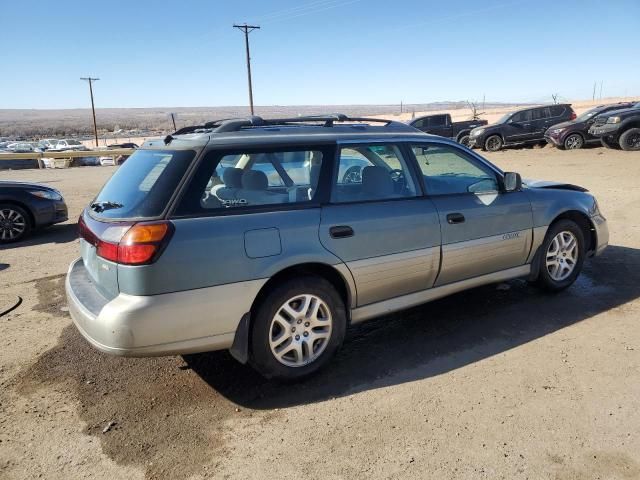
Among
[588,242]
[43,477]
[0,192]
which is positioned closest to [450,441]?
[43,477]

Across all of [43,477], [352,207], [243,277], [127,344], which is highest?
[352,207]

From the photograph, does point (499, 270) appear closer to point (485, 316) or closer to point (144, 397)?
point (485, 316)

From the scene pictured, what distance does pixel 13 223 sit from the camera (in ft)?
25.9

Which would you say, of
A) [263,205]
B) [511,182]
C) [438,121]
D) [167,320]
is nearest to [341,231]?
[263,205]

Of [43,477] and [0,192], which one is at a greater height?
[0,192]

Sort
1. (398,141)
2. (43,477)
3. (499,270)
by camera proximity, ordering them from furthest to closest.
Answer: (499,270), (398,141), (43,477)

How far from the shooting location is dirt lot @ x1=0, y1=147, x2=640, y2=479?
2.57m

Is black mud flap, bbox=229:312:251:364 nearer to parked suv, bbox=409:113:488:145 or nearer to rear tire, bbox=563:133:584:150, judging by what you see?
rear tire, bbox=563:133:584:150

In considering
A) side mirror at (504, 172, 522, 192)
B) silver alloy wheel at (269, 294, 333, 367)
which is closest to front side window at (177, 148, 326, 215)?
silver alloy wheel at (269, 294, 333, 367)

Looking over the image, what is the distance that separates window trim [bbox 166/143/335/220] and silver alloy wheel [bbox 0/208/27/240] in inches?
249

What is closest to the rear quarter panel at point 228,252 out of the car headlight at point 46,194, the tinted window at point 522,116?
the car headlight at point 46,194

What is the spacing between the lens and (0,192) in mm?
7781

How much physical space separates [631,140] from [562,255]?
48.6ft

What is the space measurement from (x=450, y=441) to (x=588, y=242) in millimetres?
3218
